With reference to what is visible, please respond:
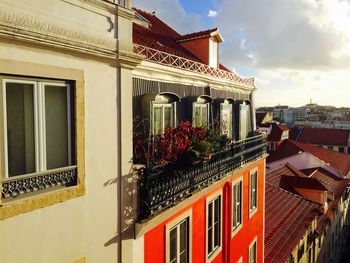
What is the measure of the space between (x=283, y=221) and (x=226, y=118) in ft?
34.6

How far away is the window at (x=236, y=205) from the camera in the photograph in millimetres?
10841

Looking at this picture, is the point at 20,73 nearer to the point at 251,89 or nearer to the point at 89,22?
the point at 89,22

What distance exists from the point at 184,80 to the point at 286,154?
31865 millimetres

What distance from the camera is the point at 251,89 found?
13547 millimetres

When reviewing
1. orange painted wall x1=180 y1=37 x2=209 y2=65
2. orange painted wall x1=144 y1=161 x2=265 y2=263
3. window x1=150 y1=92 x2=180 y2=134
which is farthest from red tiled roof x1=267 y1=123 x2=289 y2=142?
window x1=150 y1=92 x2=180 y2=134

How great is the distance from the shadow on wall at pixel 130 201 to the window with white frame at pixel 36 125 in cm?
134

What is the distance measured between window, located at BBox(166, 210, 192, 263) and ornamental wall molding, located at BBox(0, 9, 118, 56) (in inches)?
154

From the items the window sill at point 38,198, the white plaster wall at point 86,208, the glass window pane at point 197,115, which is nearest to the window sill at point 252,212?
the glass window pane at point 197,115

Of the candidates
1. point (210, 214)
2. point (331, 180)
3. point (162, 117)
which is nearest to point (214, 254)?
point (210, 214)

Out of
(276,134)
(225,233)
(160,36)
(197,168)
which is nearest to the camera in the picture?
(197,168)

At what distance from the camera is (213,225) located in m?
9.47

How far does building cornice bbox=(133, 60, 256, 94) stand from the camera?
7273mm

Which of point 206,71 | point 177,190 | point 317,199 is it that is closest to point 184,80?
point 206,71

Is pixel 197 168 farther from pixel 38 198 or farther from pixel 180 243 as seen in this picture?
pixel 38 198
